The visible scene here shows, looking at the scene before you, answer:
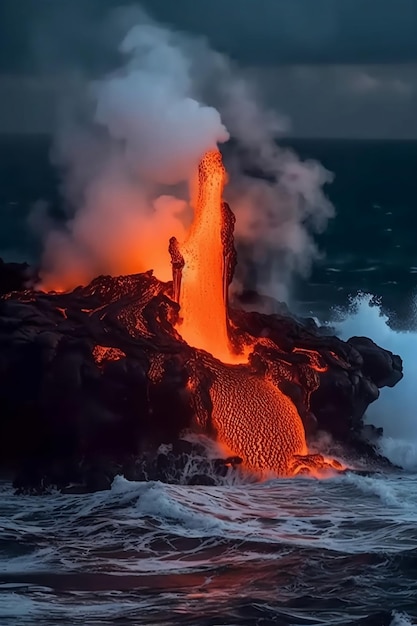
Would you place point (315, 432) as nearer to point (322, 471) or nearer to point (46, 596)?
point (322, 471)

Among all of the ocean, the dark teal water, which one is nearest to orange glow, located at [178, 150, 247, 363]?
the ocean

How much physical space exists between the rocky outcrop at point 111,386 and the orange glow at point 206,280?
71 cm

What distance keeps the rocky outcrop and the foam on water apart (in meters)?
1.95

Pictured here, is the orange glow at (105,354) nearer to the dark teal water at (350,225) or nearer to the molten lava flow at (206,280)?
the molten lava flow at (206,280)

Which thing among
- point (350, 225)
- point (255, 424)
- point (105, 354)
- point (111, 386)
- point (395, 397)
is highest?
point (350, 225)

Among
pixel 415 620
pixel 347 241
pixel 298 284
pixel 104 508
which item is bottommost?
pixel 415 620

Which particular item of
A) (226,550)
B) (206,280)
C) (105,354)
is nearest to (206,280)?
(206,280)

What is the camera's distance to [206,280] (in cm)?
3856

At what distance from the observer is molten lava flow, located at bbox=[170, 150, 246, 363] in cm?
3834

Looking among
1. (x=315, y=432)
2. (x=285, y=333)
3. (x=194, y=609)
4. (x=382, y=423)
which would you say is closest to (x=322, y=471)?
(x=315, y=432)

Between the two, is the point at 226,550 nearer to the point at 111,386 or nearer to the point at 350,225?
the point at 111,386

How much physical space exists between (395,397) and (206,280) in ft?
26.9

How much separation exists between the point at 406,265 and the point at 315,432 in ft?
163

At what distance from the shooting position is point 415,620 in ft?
86.1
